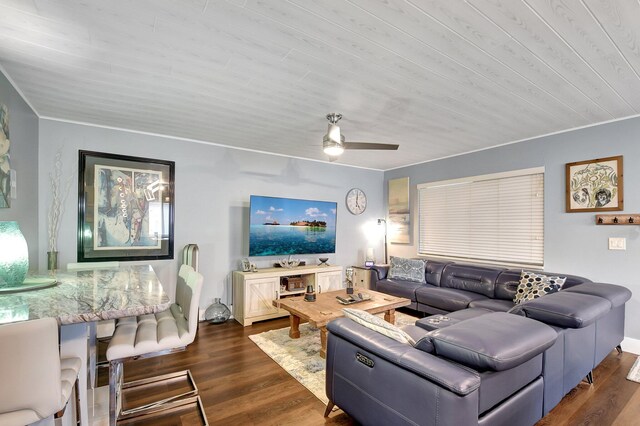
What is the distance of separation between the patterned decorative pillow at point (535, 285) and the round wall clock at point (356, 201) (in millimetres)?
2794

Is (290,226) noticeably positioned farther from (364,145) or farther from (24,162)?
(24,162)

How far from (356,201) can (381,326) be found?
12.8 ft

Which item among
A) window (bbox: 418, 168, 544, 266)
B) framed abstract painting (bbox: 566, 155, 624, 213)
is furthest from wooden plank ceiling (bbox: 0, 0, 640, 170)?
window (bbox: 418, 168, 544, 266)

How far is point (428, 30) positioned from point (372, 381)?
2015 millimetres

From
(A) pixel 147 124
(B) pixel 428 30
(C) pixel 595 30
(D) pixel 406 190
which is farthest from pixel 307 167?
(C) pixel 595 30

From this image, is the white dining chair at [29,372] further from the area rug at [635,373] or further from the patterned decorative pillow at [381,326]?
the area rug at [635,373]

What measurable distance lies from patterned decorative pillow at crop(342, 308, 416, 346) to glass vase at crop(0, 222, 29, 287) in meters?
2.03

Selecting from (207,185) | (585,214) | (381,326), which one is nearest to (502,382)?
(381,326)

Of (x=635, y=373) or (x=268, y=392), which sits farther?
(x=635, y=373)

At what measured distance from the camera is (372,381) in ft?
5.53

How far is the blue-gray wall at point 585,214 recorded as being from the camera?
3.09 meters

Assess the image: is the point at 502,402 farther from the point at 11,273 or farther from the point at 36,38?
the point at 36,38

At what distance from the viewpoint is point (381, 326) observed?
186 cm

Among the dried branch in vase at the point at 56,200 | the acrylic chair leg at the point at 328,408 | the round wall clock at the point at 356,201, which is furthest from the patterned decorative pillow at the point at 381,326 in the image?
the round wall clock at the point at 356,201
